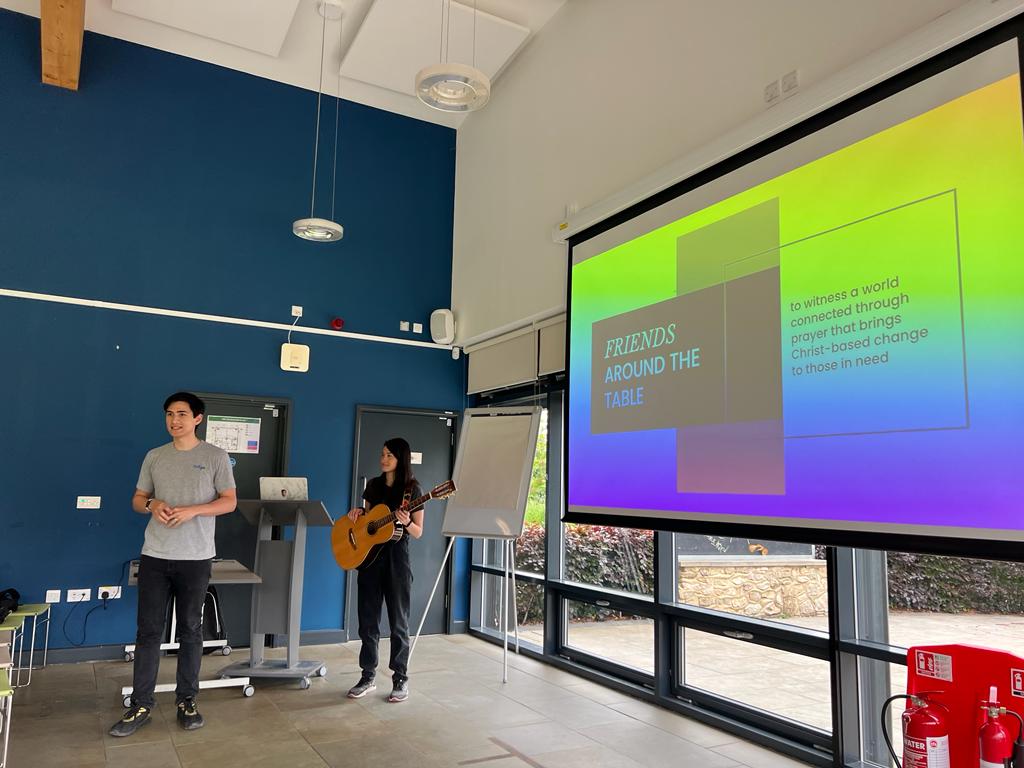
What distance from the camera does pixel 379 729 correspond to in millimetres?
3627

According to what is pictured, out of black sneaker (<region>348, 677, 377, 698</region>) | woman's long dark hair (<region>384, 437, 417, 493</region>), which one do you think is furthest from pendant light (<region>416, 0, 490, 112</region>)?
black sneaker (<region>348, 677, 377, 698</region>)

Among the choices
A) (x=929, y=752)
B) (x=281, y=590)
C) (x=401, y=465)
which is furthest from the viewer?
(x=281, y=590)

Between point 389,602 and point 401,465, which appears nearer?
point 389,602

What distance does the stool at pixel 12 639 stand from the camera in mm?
3761

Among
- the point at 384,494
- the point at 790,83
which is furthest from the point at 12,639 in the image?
the point at 790,83

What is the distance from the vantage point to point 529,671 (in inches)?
194

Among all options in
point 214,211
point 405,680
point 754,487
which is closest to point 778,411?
point 754,487

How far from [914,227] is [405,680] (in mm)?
3348

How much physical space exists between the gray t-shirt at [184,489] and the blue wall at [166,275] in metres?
1.90

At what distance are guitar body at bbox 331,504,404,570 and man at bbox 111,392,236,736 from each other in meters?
0.74

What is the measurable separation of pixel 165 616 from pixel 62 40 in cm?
379

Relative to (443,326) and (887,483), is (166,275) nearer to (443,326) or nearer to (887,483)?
(443,326)

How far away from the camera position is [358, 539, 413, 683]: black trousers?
417cm

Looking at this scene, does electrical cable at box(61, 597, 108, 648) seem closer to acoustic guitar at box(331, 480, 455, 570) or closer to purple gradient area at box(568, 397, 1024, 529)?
acoustic guitar at box(331, 480, 455, 570)
